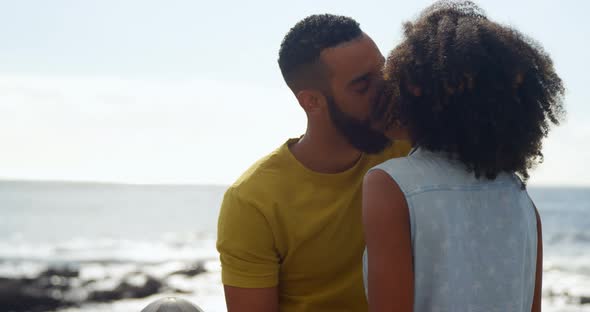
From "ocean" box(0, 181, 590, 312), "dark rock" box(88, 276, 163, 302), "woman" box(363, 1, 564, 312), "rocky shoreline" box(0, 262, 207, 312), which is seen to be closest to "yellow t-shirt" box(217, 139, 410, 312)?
"woman" box(363, 1, 564, 312)

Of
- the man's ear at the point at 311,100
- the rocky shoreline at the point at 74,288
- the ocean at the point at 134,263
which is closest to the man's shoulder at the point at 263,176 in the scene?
the man's ear at the point at 311,100

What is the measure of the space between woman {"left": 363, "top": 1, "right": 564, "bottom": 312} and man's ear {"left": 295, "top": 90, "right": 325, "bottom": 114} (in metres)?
0.83

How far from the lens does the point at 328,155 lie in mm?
2959

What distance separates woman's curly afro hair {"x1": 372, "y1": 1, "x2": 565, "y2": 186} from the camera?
6.59 feet

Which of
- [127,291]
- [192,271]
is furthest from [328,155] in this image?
[192,271]

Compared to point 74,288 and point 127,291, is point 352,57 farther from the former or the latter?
point 74,288

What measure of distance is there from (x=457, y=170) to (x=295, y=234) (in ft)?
2.94

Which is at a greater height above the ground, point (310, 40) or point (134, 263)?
point (310, 40)

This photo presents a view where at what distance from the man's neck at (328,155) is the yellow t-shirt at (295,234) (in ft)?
0.15

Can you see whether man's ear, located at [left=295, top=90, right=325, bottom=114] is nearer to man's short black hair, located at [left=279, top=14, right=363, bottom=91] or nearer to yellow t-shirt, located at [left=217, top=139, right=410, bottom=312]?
man's short black hair, located at [left=279, top=14, right=363, bottom=91]

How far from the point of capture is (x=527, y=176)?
7.23ft

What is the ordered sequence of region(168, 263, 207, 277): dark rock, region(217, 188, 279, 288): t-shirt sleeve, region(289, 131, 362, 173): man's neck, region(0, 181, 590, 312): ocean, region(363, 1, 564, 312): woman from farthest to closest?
1. region(168, 263, 207, 277): dark rock
2. region(0, 181, 590, 312): ocean
3. region(289, 131, 362, 173): man's neck
4. region(217, 188, 279, 288): t-shirt sleeve
5. region(363, 1, 564, 312): woman

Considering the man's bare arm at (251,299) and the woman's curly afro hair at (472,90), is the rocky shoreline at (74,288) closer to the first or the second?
the man's bare arm at (251,299)

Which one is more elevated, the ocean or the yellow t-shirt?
the yellow t-shirt
